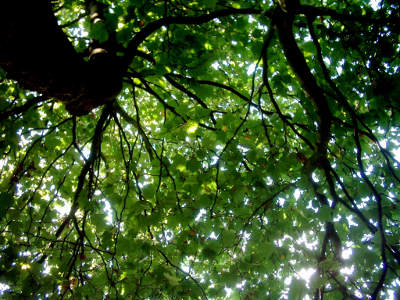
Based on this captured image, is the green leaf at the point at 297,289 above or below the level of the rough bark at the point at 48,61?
below

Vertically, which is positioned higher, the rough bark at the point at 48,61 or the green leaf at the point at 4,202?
the rough bark at the point at 48,61

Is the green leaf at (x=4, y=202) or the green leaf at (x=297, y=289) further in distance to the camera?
the green leaf at (x=4, y=202)

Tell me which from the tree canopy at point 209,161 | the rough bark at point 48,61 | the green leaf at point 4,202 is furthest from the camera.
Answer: the green leaf at point 4,202

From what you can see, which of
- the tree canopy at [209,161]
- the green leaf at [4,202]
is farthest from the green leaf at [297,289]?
the green leaf at [4,202]

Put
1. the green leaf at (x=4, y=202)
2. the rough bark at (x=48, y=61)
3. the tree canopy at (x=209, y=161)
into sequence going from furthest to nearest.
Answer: the green leaf at (x=4, y=202), the tree canopy at (x=209, y=161), the rough bark at (x=48, y=61)

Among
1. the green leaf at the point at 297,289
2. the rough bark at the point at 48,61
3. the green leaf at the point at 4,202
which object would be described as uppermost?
the rough bark at the point at 48,61

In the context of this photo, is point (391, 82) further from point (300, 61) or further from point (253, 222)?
point (253, 222)

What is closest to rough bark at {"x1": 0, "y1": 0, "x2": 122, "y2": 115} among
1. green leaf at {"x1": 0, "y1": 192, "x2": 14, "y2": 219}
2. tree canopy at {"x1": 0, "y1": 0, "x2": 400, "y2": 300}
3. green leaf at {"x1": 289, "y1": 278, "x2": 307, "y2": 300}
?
tree canopy at {"x1": 0, "y1": 0, "x2": 400, "y2": 300}

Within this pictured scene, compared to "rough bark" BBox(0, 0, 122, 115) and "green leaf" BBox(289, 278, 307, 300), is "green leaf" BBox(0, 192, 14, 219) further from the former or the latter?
"green leaf" BBox(289, 278, 307, 300)

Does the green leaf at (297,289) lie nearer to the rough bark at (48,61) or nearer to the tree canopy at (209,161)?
the tree canopy at (209,161)

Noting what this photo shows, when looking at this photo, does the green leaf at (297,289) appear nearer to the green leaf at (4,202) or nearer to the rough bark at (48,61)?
the rough bark at (48,61)

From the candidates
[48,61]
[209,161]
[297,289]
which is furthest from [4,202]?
[297,289]

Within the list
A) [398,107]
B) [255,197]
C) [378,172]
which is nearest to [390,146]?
[378,172]

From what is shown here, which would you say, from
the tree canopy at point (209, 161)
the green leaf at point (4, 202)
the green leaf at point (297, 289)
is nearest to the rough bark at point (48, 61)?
the tree canopy at point (209, 161)
